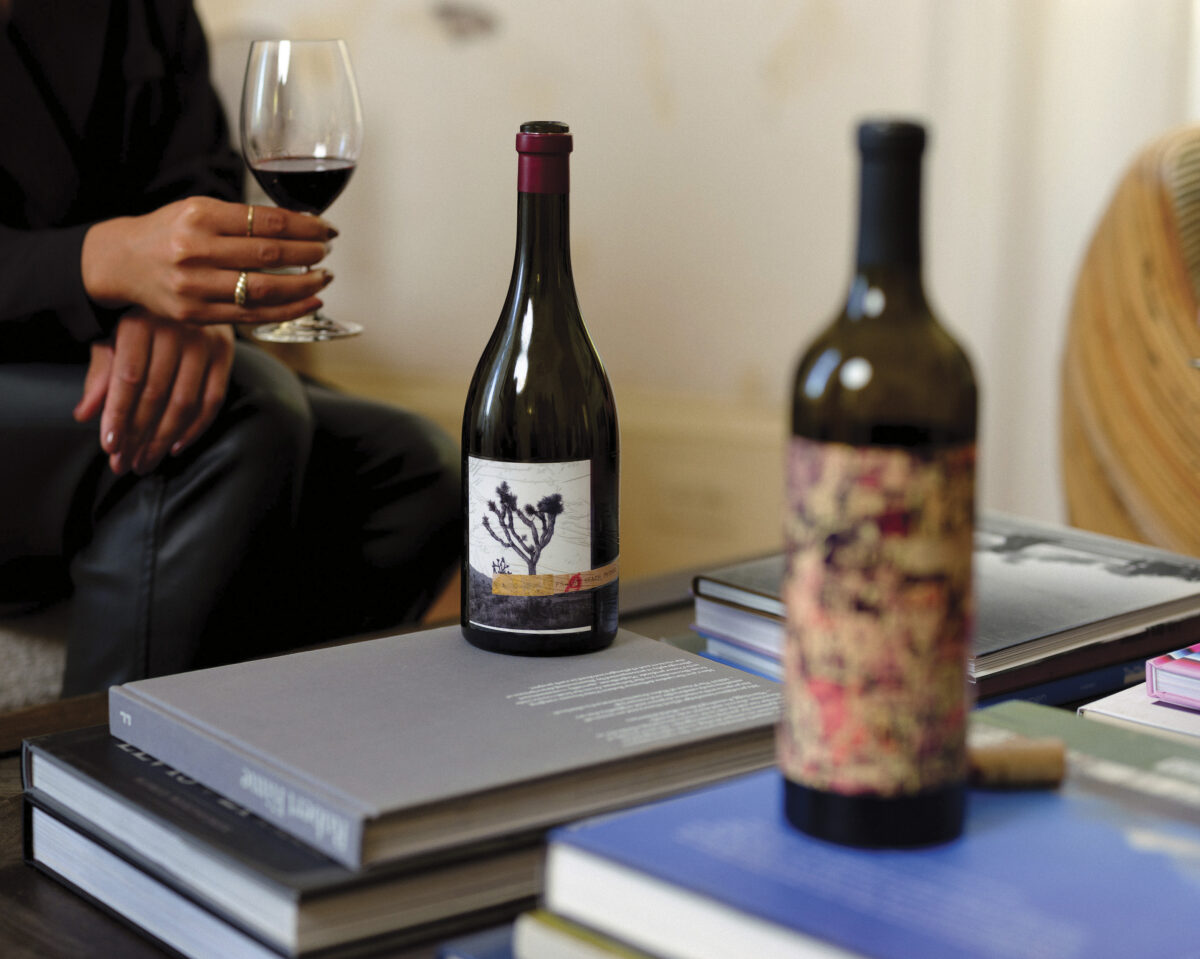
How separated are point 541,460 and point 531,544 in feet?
0.15

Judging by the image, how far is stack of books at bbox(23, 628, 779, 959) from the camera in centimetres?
50

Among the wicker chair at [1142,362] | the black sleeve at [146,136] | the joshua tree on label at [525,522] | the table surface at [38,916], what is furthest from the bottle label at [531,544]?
the wicker chair at [1142,362]

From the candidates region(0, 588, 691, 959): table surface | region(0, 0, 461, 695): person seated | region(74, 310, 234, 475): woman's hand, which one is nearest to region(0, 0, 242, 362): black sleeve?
→ region(0, 0, 461, 695): person seated

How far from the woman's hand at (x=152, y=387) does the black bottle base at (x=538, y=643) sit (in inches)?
25.0

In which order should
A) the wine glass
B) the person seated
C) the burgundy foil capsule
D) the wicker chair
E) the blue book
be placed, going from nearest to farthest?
the blue book
the burgundy foil capsule
the wine glass
the person seated
the wicker chair

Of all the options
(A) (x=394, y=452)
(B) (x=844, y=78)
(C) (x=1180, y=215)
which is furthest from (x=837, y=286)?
(A) (x=394, y=452)

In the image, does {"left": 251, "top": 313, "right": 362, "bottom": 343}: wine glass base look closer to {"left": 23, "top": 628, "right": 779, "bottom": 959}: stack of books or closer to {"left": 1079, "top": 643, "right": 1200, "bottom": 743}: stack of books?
{"left": 23, "top": 628, "right": 779, "bottom": 959}: stack of books

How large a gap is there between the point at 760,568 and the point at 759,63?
6.05ft

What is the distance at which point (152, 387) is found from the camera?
1.23m

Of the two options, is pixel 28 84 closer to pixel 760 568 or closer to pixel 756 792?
pixel 760 568

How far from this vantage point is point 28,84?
1469 millimetres

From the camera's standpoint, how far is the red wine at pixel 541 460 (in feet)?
2.29

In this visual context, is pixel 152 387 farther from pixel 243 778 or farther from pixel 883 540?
pixel 883 540

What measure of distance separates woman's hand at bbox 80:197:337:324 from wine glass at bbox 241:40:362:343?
3 centimetres
